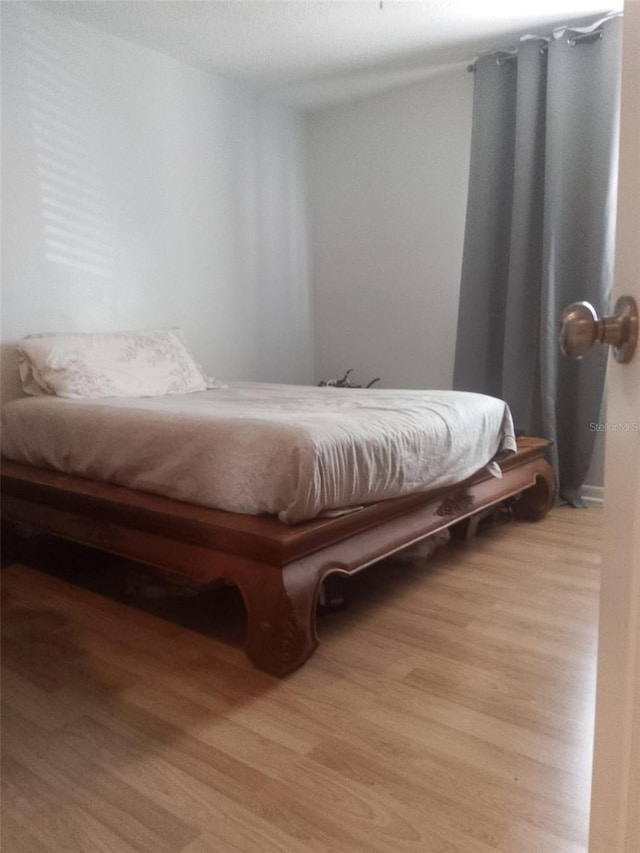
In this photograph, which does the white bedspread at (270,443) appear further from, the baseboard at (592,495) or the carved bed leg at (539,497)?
the baseboard at (592,495)

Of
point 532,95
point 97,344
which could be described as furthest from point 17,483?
point 532,95

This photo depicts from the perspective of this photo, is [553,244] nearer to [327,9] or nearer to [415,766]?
[327,9]

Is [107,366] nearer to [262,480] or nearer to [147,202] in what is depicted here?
[147,202]

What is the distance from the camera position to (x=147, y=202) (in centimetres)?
307

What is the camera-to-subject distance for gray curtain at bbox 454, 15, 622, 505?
2826 millimetres

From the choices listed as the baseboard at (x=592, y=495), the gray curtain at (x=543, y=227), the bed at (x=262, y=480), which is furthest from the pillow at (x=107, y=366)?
the baseboard at (x=592, y=495)

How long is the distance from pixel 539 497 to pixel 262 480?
1667 millimetres

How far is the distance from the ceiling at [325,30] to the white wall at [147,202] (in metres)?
0.15

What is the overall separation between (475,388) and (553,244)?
2.59 ft

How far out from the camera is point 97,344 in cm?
265

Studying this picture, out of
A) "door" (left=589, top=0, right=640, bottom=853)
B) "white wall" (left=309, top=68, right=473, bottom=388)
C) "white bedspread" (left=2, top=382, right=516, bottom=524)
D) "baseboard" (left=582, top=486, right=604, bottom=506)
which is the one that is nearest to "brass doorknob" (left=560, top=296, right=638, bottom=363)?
"door" (left=589, top=0, right=640, bottom=853)

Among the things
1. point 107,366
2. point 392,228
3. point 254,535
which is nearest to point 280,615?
point 254,535

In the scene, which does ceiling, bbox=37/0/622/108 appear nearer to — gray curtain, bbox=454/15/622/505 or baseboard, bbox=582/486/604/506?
gray curtain, bbox=454/15/622/505

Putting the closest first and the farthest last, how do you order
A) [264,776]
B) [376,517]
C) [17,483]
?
1. [264,776]
2. [376,517]
3. [17,483]
